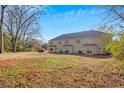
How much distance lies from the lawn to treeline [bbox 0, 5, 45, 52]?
0.09 m

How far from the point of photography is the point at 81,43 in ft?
10.1

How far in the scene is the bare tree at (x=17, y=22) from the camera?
3037mm

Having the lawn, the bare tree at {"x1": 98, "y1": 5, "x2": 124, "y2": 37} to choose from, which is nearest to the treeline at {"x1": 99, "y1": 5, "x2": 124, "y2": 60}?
the bare tree at {"x1": 98, "y1": 5, "x2": 124, "y2": 37}

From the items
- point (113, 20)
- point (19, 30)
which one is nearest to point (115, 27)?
point (113, 20)

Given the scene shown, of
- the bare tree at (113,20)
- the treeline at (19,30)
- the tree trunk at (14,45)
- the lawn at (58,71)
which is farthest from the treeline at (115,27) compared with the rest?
the tree trunk at (14,45)

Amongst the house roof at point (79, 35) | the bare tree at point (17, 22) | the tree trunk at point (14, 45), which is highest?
the bare tree at point (17, 22)

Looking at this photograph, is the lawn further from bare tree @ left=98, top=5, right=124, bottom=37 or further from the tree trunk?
bare tree @ left=98, top=5, right=124, bottom=37

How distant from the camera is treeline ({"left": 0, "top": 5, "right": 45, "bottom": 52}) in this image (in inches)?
120

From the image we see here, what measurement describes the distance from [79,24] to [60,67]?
0.50 meters

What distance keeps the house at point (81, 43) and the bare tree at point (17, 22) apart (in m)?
0.32

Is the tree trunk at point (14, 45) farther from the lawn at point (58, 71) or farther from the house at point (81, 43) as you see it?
the house at point (81, 43)

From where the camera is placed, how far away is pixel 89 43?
3045 millimetres

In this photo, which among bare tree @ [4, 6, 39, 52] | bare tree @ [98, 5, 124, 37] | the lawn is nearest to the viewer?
the lawn

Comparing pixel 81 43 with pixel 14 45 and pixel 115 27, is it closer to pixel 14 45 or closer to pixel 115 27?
pixel 115 27
